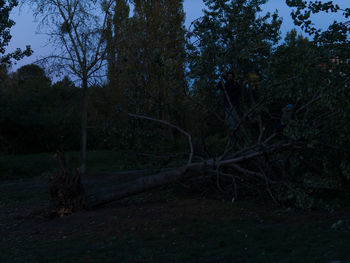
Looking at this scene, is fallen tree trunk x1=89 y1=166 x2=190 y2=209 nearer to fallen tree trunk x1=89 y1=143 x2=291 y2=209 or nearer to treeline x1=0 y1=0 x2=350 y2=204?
fallen tree trunk x1=89 y1=143 x2=291 y2=209

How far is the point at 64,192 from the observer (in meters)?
7.54

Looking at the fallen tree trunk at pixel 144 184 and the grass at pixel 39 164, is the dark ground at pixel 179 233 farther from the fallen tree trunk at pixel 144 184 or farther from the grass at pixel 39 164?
the grass at pixel 39 164

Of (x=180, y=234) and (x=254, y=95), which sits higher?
(x=254, y=95)

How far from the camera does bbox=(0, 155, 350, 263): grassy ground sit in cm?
490

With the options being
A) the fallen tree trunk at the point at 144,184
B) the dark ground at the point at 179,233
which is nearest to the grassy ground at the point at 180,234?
the dark ground at the point at 179,233

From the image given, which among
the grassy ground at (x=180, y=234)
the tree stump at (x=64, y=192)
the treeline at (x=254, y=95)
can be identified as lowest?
the grassy ground at (x=180, y=234)

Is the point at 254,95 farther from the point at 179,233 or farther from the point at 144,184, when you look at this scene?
the point at 179,233

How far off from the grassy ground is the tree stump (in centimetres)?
23

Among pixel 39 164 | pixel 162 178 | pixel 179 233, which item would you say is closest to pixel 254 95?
pixel 162 178

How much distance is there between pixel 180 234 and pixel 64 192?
8.30 ft

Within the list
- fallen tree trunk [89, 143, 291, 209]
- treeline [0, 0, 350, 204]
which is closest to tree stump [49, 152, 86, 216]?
fallen tree trunk [89, 143, 291, 209]

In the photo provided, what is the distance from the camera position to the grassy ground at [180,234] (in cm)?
490

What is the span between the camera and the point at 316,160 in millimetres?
8336

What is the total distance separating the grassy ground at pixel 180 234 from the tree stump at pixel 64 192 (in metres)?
0.23
